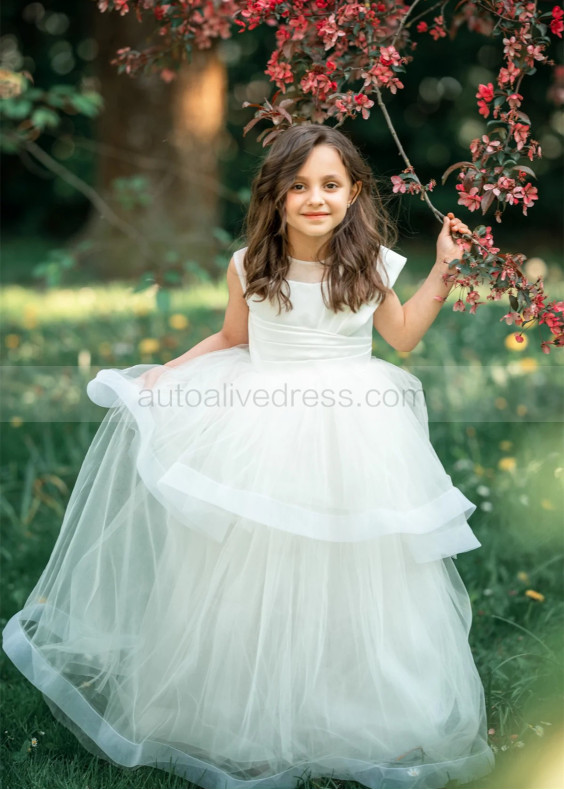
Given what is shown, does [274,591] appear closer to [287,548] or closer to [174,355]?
[287,548]

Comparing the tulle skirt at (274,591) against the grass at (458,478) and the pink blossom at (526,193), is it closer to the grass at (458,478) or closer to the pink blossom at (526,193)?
the grass at (458,478)

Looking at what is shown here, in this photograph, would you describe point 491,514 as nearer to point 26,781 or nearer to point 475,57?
A: point 26,781

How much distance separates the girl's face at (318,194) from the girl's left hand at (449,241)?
243 mm

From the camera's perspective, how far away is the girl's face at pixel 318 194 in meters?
2.03

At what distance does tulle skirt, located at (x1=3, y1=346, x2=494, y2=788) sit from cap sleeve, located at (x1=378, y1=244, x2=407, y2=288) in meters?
0.22

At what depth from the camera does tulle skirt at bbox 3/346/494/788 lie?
1.99 meters

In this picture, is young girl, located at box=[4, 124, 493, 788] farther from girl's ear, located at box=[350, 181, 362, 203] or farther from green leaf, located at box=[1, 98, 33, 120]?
green leaf, located at box=[1, 98, 33, 120]

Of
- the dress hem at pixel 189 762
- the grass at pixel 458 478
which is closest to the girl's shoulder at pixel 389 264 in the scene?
the grass at pixel 458 478

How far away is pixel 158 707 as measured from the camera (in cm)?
210

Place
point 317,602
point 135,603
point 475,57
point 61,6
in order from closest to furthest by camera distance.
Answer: point 317,602, point 135,603, point 475,57, point 61,6

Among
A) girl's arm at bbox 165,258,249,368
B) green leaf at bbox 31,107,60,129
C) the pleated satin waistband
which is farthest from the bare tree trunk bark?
the pleated satin waistband

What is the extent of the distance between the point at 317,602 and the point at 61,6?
46.5 feet

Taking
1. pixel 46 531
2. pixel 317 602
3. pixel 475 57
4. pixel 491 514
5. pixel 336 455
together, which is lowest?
pixel 46 531

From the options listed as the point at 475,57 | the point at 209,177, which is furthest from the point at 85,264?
the point at 475,57
